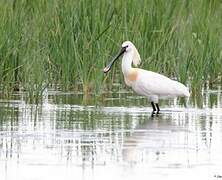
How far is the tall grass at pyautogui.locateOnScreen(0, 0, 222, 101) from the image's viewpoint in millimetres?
13617

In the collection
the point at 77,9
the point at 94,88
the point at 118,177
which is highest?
the point at 77,9

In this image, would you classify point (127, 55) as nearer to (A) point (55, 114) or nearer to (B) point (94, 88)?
(B) point (94, 88)

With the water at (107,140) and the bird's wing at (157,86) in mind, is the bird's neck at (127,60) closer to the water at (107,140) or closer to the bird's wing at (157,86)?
the water at (107,140)

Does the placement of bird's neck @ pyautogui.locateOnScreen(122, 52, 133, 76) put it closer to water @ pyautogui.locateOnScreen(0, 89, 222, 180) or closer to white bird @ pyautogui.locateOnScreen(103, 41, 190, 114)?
white bird @ pyautogui.locateOnScreen(103, 41, 190, 114)

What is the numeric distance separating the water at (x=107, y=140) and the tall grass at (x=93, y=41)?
43cm

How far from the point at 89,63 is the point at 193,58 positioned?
5.38ft

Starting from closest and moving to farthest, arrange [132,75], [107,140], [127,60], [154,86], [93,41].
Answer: [107,140]
[154,86]
[132,75]
[127,60]
[93,41]

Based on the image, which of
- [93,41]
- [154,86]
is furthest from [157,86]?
[93,41]

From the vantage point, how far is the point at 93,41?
561 inches

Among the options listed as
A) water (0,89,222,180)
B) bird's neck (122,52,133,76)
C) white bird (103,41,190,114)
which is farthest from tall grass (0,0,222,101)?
white bird (103,41,190,114)

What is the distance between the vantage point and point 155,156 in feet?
29.2

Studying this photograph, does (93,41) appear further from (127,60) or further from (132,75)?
(132,75)

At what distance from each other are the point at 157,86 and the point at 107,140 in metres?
3.30

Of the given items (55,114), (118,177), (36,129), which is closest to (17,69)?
(55,114)
